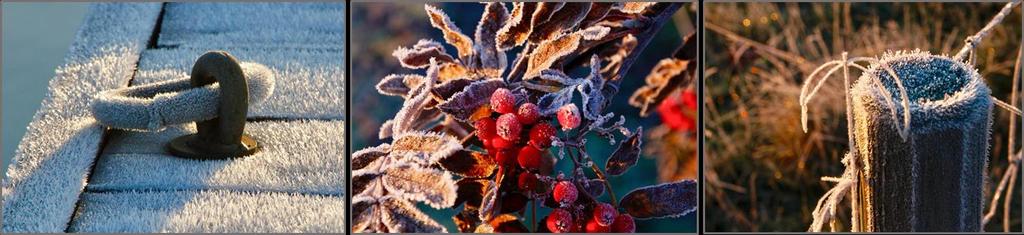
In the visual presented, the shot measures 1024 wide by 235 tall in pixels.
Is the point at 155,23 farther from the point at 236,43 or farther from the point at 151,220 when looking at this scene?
the point at 151,220

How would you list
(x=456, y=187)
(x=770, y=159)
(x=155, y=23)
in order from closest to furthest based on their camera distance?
(x=456, y=187) → (x=155, y=23) → (x=770, y=159)

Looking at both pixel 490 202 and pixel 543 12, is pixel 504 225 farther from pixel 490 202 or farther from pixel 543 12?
pixel 543 12

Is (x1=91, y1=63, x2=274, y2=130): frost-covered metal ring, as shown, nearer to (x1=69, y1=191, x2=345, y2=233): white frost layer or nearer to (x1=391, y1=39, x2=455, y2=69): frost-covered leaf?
(x1=69, y1=191, x2=345, y2=233): white frost layer

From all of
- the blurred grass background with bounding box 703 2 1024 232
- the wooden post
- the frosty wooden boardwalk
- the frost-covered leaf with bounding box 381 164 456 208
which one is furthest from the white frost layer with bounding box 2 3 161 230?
the blurred grass background with bounding box 703 2 1024 232

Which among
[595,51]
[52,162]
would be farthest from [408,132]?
[52,162]

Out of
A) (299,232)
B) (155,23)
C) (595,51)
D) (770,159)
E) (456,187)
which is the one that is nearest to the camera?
(456,187)

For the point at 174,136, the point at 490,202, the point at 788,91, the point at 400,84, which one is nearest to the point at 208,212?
the point at 174,136

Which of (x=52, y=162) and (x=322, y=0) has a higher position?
(x=322, y=0)
